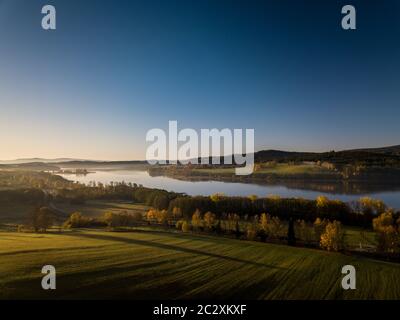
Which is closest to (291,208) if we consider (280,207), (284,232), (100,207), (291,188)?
(280,207)

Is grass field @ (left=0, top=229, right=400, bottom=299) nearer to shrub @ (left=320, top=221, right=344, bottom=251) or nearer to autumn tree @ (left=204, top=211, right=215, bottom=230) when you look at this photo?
shrub @ (left=320, top=221, right=344, bottom=251)

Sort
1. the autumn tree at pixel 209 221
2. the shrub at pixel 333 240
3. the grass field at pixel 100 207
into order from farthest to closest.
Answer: the grass field at pixel 100 207, the autumn tree at pixel 209 221, the shrub at pixel 333 240

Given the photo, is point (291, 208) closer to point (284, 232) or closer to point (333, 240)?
point (284, 232)

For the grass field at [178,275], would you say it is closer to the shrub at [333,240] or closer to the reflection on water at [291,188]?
the shrub at [333,240]

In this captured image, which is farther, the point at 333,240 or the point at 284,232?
the point at 284,232

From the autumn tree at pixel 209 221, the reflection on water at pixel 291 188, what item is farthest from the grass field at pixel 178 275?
the reflection on water at pixel 291 188

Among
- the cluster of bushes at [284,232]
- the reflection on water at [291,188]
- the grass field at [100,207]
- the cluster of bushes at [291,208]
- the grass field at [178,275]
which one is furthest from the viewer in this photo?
the reflection on water at [291,188]
